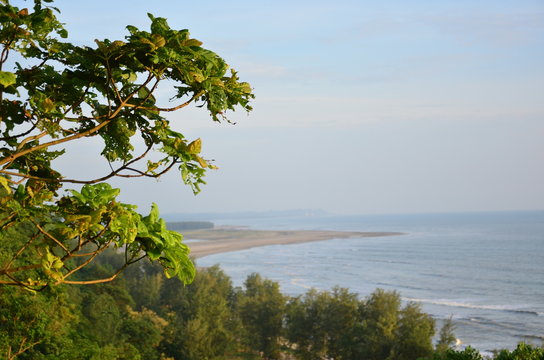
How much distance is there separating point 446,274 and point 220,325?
4458cm

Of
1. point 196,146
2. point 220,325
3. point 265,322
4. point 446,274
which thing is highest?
point 196,146

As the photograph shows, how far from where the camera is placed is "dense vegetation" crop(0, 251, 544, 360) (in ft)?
58.7

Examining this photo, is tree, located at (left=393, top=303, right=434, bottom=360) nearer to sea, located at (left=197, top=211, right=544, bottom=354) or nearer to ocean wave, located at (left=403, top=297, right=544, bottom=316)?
sea, located at (left=197, top=211, right=544, bottom=354)

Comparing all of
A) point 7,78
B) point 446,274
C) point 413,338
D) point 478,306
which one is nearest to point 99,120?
point 7,78

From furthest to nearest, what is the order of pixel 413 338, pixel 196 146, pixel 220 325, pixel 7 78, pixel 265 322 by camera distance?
pixel 265 322, pixel 220 325, pixel 413 338, pixel 196 146, pixel 7 78

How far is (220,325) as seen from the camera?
33.0m

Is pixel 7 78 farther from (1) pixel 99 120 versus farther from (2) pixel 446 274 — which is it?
(2) pixel 446 274

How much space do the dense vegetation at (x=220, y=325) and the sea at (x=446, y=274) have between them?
9336 mm

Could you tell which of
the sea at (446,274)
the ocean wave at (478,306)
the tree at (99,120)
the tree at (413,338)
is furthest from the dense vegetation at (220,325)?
the ocean wave at (478,306)

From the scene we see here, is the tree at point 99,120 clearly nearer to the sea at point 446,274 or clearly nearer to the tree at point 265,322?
the tree at point 265,322

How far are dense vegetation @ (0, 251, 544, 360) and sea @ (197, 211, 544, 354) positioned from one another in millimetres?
9336

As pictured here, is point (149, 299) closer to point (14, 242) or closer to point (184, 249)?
point (14, 242)

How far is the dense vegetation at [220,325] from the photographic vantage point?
17891mm

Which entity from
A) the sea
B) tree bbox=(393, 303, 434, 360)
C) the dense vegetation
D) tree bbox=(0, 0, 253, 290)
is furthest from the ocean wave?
tree bbox=(0, 0, 253, 290)
